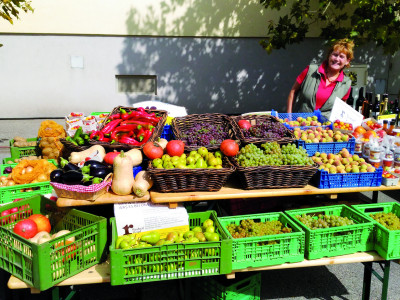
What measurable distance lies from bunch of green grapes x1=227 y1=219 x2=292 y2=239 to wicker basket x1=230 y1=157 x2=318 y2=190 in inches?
12.0

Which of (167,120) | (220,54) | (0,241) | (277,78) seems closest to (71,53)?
(220,54)

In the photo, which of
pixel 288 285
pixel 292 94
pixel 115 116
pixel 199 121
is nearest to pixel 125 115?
pixel 115 116

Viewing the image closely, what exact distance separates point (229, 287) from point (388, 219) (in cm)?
146

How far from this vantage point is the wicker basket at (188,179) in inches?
126

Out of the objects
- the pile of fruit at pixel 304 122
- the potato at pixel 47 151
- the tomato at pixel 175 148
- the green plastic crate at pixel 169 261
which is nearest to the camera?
the green plastic crate at pixel 169 261

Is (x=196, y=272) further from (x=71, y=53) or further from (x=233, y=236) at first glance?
(x=71, y=53)

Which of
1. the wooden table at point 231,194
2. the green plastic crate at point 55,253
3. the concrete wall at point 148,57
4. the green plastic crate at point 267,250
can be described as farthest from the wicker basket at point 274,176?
the concrete wall at point 148,57

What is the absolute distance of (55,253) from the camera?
276cm

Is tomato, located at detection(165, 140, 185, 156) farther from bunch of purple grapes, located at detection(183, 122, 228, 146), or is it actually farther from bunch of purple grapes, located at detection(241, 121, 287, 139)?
bunch of purple grapes, located at detection(241, 121, 287, 139)

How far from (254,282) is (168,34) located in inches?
284

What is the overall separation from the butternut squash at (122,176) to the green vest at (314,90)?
10.1 ft

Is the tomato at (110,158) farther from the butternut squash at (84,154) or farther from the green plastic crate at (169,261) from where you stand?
the green plastic crate at (169,261)

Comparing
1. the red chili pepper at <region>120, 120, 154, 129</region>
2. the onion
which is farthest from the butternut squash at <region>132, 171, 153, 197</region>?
the onion

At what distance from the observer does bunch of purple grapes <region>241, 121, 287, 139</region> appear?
3.84m
